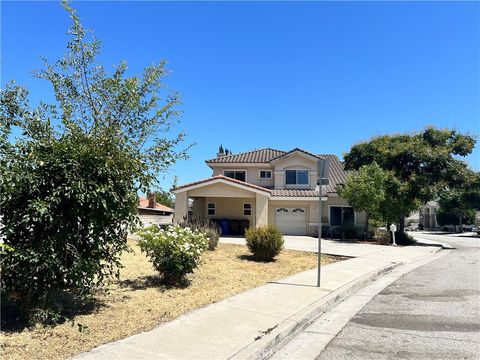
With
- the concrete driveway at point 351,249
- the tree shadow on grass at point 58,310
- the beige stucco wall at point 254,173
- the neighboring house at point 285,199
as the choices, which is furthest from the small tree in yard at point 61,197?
the beige stucco wall at point 254,173

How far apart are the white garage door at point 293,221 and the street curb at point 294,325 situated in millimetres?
19997

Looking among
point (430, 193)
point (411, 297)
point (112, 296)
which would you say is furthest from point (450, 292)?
point (430, 193)

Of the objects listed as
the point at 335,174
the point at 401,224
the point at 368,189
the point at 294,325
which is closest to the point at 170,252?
the point at 294,325

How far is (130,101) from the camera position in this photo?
7.10 meters

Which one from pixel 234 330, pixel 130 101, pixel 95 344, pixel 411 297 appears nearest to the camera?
pixel 95 344

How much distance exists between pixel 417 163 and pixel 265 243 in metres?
18.2

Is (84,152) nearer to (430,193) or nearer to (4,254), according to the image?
(4,254)

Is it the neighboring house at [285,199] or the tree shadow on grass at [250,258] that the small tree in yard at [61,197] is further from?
the neighboring house at [285,199]

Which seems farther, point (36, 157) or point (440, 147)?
point (440, 147)

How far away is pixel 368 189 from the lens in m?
26.6

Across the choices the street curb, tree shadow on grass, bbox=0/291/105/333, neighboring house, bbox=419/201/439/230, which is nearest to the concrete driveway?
the street curb

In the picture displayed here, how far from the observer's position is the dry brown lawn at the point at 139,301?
5195mm

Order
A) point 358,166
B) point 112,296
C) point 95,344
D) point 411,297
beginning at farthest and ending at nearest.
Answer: point 358,166, point 411,297, point 112,296, point 95,344

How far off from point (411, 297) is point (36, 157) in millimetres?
8100
